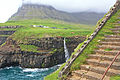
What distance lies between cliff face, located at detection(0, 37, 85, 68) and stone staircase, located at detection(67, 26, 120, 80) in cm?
4932

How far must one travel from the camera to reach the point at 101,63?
32.9 feet

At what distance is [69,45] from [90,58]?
203 ft

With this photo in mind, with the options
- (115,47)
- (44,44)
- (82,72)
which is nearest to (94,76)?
(82,72)

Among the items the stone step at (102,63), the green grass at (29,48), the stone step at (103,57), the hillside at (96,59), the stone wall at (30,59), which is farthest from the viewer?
the green grass at (29,48)

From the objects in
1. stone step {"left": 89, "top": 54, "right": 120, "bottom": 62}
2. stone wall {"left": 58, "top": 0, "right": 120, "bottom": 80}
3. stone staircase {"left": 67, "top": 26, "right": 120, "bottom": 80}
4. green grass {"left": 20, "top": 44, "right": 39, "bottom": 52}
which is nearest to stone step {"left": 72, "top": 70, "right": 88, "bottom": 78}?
stone staircase {"left": 67, "top": 26, "right": 120, "bottom": 80}

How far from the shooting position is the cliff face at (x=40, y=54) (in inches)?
2383

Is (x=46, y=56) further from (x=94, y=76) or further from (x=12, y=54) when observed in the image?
(x=94, y=76)

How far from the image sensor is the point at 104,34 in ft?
46.5

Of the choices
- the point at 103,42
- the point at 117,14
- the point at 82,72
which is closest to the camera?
the point at 82,72

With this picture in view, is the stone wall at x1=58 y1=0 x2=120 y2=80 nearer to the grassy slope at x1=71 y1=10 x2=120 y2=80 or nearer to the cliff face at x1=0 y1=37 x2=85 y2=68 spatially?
the grassy slope at x1=71 y1=10 x2=120 y2=80

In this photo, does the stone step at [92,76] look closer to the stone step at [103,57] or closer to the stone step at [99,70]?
the stone step at [99,70]

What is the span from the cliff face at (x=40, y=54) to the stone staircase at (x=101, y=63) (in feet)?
162

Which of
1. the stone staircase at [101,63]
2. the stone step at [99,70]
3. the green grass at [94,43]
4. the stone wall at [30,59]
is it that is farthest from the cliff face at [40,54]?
the stone step at [99,70]

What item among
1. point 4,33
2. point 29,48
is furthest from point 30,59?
point 4,33
